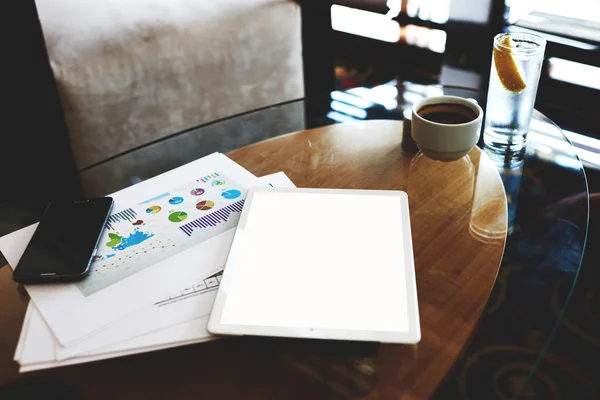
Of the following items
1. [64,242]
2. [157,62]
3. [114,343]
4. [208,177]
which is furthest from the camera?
[157,62]

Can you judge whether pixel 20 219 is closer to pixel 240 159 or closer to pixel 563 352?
pixel 240 159

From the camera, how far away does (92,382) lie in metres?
0.48

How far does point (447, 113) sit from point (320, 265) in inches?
11.2

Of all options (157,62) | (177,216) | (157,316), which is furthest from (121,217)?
(157,62)

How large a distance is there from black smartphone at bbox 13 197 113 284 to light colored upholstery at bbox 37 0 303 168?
660mm

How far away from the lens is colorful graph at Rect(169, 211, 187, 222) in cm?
63

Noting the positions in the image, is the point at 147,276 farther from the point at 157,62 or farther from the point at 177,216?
the point at 157,62

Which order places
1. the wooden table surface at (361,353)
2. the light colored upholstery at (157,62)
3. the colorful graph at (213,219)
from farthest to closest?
the light colored upholstery at (157,62)
the colorful graph at (213,219)
the wooden table surface at (361,353)

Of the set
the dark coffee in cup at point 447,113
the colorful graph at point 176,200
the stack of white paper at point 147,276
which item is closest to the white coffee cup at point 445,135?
the dark coffee in cup at point 447,113

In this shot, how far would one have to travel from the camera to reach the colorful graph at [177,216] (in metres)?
0.63

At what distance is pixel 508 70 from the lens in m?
0.72

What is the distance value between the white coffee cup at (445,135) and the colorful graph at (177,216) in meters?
0.30

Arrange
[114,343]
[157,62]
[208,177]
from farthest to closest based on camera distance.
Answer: [157,62] < [208,177] < [114,343]

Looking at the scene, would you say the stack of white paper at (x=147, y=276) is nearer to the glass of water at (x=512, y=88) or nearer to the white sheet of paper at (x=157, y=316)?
the white sheet of paper at (x=157, y=316)
